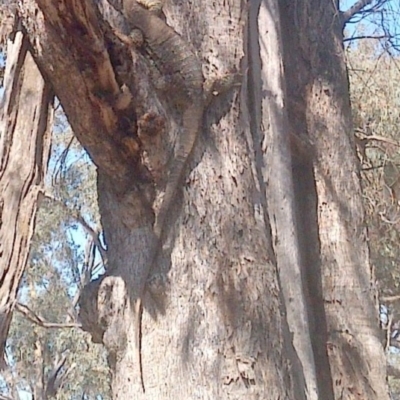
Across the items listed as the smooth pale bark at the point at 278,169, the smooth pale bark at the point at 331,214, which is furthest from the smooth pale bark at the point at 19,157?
the smooth pale bark at the point at 331,214

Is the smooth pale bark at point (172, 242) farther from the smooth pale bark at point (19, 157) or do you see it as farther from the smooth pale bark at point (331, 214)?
the smooth pale bark at point (331, 214)

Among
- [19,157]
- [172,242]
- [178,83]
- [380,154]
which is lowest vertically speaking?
[172,242]

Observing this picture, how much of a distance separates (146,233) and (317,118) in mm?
1310

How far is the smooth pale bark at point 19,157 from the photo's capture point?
2207 millimetres

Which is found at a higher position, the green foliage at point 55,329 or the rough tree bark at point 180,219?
the green foliage at point 55,329

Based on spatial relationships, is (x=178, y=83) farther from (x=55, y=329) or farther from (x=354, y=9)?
(x=55, y=329)

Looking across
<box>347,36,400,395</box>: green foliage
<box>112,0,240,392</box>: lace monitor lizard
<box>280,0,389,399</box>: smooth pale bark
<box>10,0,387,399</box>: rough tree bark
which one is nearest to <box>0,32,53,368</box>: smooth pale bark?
<box>10,0,387,399</box>: rough tree bark

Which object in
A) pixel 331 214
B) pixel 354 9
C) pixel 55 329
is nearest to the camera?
pixel 331 214

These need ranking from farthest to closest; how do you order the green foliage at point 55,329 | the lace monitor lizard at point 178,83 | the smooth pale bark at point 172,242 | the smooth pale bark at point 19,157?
the green foliage at point 55,329 < the smooth pale bark at point 19,157 < the lace monitor lizard at point 178,83 < the smooth pale bark at point 172,242

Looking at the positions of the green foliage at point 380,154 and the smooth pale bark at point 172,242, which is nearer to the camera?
the smooth pale bark at point 172,242

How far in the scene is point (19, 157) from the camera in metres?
2.33

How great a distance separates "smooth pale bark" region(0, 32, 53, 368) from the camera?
2.21m

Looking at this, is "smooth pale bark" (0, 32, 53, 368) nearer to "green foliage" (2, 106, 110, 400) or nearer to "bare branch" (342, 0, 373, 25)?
"bare branch" (342, 0, 373, 25)

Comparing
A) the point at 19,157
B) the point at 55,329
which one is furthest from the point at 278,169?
the point at 55,329
